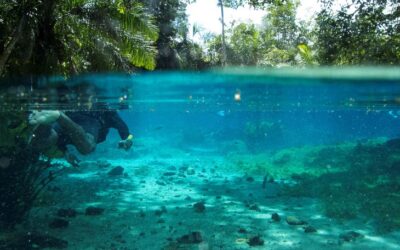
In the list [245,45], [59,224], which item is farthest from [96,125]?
[245,45]

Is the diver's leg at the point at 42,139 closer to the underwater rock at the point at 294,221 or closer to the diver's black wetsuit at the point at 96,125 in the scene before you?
the diver's black wetsuit at the point at 96,125

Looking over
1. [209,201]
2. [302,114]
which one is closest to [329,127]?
[302,114]

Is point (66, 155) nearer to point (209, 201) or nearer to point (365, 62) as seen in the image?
point (209, 201)

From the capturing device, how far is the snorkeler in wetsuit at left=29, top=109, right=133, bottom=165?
31.6ft

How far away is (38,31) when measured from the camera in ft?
Result: 37.0

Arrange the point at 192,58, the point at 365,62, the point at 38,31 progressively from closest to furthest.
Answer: the point at 38,31 → the point at 365,62 → the point at 192,58

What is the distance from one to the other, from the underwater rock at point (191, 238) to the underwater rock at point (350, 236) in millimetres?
2831

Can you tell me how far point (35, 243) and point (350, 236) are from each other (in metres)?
6.27

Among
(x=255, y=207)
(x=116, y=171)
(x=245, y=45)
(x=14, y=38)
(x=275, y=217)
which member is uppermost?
(x=245, y=45)

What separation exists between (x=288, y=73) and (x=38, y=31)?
679 cm

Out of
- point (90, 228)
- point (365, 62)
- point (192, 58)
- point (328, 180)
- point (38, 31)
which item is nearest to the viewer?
point (90, 228)

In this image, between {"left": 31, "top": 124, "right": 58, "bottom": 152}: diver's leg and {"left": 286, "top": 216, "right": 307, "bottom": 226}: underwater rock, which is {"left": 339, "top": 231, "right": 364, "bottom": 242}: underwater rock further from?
{"left": 31, "top": 124, "right": 58, "bottom": 152}: diver's leg

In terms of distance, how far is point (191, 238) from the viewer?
8.23 metres

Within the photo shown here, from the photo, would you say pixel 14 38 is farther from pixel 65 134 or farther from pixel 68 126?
pixel 65 134
